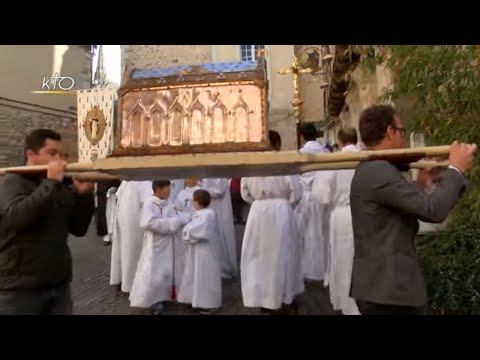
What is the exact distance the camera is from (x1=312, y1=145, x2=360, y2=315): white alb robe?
5059 mm

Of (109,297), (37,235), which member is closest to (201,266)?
(109,297)

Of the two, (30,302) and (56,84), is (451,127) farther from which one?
(56,84)

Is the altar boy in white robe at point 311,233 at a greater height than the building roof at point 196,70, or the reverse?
the building roof at point 196,70

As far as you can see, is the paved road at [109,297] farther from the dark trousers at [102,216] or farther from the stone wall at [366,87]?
the dark trousers at [102,216]

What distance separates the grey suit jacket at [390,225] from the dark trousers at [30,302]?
1.72 meters

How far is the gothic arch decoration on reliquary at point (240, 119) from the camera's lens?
3115 millimetres

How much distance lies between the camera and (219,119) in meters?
3.19

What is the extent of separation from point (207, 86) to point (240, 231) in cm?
730

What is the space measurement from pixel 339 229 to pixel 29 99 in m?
12.6

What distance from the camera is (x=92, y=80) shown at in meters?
19.3

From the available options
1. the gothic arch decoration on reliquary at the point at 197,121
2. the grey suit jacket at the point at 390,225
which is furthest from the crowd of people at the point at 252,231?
the gothic arch decoration on reliquary at the point at 197,121

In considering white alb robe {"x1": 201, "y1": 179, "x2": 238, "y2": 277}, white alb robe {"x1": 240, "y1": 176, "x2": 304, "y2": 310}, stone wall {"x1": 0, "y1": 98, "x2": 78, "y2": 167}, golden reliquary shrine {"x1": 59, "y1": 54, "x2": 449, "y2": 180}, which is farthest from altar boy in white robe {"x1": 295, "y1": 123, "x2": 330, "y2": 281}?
stone wall {"x1": 0, "y1": 98, "x2": 78, "y2": 167}
